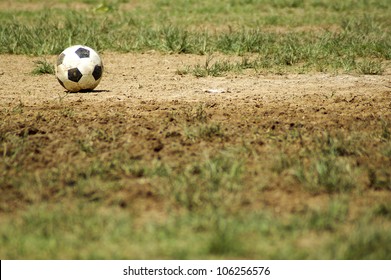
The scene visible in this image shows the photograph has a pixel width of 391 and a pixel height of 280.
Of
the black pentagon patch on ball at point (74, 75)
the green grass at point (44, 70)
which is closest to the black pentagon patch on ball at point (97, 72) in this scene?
the black pentagon patch on ball at point (74, 75)

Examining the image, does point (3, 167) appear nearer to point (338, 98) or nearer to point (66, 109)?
point (66, 109)

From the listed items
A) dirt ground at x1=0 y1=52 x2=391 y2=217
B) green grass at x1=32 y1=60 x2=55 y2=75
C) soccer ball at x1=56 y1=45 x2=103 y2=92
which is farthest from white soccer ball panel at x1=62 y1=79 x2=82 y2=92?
green grass at x1=32 y1=60 x2=55 y2=75

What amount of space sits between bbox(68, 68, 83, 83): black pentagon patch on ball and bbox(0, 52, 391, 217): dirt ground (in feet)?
0.66

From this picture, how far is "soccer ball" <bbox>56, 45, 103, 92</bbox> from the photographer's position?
6.94 m

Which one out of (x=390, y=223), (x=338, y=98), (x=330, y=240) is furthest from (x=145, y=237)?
(x=338, y=98)

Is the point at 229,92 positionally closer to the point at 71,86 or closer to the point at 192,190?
the point at 71,86

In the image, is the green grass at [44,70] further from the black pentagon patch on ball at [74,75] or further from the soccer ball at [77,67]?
the black pentagon patch on ball at [74,75]

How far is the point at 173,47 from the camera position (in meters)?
10.0

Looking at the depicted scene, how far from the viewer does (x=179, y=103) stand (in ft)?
21.3

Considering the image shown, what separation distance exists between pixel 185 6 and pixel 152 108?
10.4 meters

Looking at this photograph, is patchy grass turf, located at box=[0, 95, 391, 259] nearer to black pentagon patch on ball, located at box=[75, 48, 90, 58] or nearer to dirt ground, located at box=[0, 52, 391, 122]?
dirt ground, located at box=[0, 52, 391, 122]

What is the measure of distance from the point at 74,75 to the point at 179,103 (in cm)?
129

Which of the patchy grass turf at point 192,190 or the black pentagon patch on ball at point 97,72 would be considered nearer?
the patchy grass turf at point 192,190

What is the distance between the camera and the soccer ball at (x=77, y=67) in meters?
6.94
